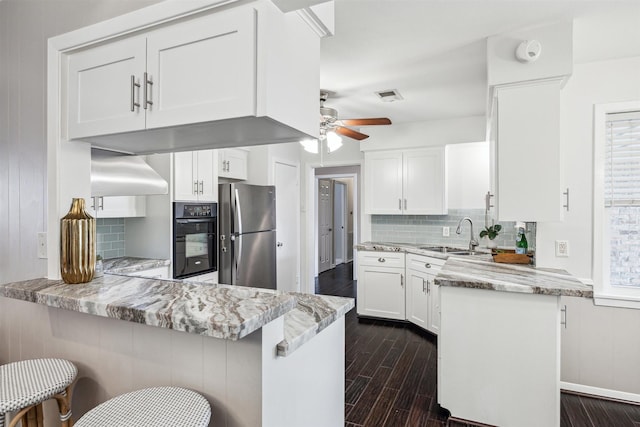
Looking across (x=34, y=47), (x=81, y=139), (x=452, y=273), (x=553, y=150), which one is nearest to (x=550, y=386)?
(x=452, y=273)

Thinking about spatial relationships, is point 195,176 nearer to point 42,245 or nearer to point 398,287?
point 42,245

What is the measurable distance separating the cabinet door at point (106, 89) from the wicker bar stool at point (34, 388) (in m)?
0.92

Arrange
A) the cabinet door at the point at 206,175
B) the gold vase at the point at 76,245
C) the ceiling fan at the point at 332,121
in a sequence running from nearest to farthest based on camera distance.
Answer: the gold vase at the point at 76,245
the ceiling fan at the point at 332,121
the cabinet door at the point at 206,175

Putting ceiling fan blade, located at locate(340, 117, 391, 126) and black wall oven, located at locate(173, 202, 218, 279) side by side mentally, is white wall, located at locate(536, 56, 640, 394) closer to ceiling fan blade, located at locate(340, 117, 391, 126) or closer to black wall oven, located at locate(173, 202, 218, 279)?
ceiling fan blade, located at locate(340, 117, 391, 126)

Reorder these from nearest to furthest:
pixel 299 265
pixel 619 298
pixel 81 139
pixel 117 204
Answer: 1. pixel 81 139
2. pixel 619 298
3. pixel 117 204
4. pixel 299 265

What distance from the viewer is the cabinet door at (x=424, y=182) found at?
429cm

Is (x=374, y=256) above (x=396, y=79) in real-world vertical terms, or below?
below

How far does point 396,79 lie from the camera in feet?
10.1

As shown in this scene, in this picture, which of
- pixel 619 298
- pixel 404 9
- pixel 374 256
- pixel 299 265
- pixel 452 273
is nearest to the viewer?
pixel 404 9

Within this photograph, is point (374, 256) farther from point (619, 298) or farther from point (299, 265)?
point (619, 298)

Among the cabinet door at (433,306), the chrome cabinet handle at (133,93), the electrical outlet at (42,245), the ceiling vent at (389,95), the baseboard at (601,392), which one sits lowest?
the baseboard at (601,392)

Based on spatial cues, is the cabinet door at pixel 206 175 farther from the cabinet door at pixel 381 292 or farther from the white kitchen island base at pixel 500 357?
the white kitchen island base at pixel 500 357

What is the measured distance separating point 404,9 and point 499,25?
634mm

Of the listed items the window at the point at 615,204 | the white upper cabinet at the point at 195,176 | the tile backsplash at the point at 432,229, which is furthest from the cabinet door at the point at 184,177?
the window at the point at 615,204
